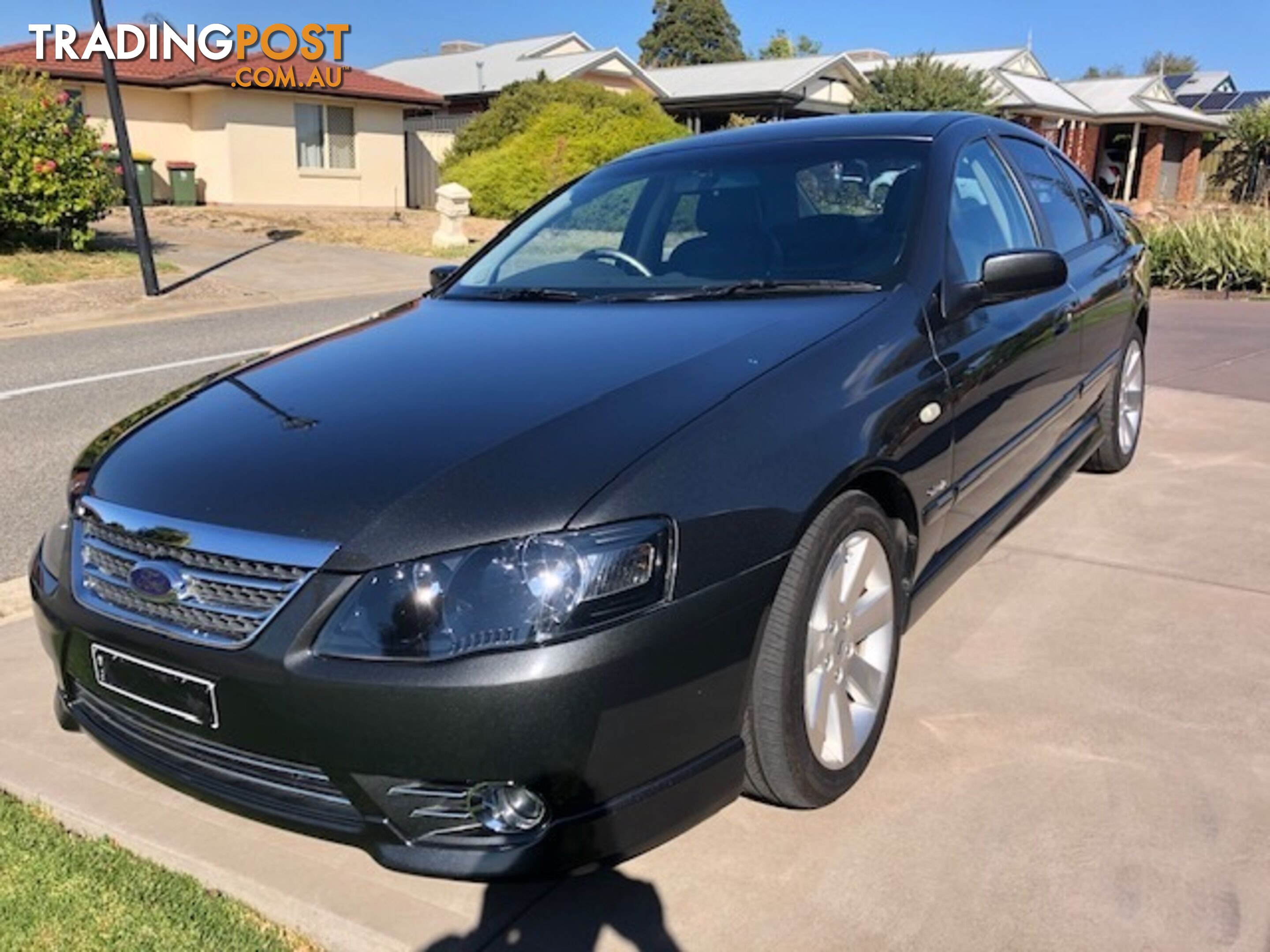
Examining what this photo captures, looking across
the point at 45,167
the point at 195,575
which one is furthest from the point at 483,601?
the point at 45,167

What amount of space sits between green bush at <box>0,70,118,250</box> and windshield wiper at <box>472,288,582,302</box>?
13.4 m

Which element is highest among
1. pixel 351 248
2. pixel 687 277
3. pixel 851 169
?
pixel 851 169

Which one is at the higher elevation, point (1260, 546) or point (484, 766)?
point (484, 766)

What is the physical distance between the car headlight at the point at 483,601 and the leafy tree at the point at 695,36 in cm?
8222

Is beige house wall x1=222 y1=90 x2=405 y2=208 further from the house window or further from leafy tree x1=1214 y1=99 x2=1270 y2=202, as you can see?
leafy tree x1=1214 y1=99 x2=1270 y2=202

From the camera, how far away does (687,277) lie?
3.47 m

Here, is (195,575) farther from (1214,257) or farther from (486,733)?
(1214,257)

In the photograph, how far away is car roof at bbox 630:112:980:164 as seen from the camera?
3.83 metres

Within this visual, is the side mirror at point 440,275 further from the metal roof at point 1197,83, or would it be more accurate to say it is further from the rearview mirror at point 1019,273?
the metal roof at point 1197,83

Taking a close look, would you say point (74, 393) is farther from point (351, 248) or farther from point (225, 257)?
point (351, 248)

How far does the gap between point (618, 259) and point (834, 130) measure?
0.93 meters

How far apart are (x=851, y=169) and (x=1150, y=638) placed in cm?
A: 185

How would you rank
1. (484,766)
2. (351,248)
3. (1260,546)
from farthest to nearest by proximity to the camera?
(351,248)
(1260,546)
(484,766)

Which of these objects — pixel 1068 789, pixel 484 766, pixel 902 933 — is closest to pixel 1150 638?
pixel 1068 789
